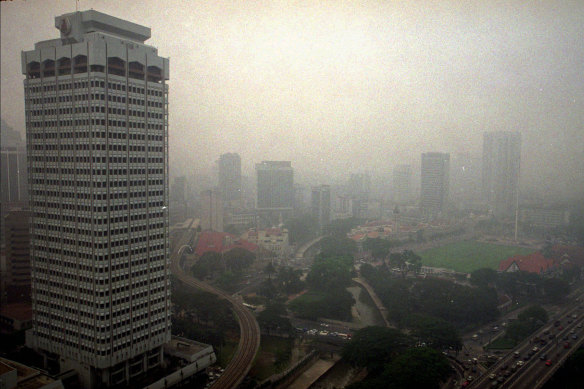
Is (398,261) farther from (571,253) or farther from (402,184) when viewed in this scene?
(402,184)

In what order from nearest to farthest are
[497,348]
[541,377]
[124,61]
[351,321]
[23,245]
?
[124,61] < [541,377] < [497,348] < [351,321] < [23,245]

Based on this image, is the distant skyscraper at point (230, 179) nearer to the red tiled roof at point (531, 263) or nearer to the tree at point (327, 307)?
the tree at point (327, 307)

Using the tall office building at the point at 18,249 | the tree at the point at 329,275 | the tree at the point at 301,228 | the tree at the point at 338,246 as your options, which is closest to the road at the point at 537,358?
the tree at the point at 329,275

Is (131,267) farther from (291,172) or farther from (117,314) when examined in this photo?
(291,172)

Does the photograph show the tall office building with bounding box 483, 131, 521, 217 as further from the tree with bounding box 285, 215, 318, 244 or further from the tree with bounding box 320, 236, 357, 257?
the tree with bounding box 285, 215, 318, 244

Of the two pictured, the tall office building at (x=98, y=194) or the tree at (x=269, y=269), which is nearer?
the tall office building at (x=98, y=194)

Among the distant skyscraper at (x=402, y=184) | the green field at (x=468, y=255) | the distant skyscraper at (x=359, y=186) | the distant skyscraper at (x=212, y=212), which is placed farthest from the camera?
the distant skyscraper at (x=359, y=186)

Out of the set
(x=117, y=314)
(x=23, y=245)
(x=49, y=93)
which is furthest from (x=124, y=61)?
(x=23, y=245)
